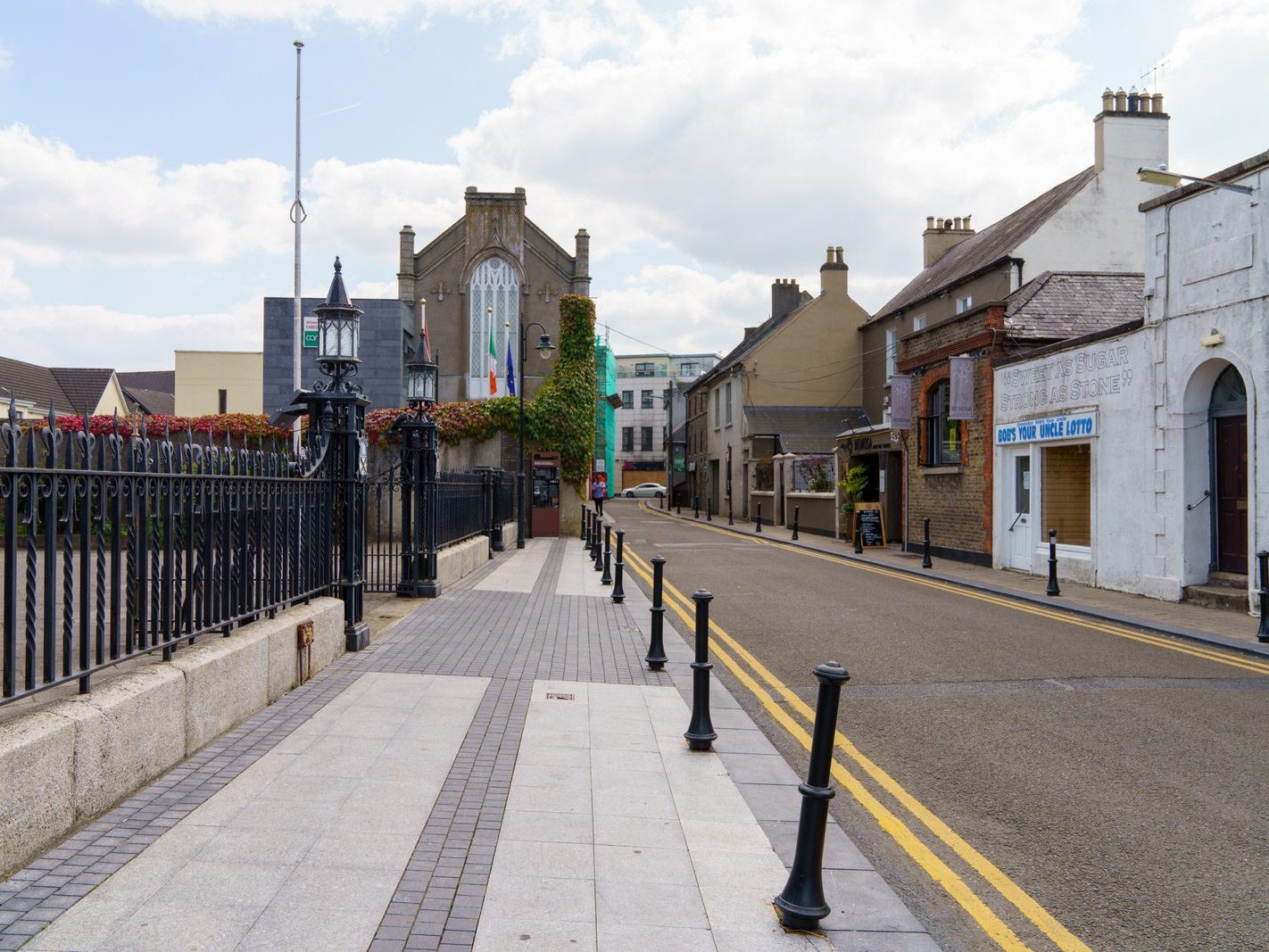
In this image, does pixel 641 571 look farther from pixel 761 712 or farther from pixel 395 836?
pixel 395 836

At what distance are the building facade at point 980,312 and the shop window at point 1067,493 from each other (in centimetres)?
200

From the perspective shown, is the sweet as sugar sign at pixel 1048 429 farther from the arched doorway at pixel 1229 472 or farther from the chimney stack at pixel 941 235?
the chimney stack at pixel 941 235

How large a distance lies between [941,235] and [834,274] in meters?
5.95

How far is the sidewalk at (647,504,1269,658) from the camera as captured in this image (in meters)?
11.8

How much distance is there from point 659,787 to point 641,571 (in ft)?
46.8

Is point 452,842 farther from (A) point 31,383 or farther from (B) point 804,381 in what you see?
(A) point 31,383

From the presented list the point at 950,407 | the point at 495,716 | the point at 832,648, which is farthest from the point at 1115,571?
the point at 495,716

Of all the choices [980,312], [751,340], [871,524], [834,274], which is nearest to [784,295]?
[751,340]

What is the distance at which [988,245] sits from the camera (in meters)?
33.3

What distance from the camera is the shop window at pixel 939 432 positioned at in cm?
2370

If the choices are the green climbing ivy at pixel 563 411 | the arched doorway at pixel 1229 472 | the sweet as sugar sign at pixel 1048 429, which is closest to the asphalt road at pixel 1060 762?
the arched doorway at pixel 1229 472

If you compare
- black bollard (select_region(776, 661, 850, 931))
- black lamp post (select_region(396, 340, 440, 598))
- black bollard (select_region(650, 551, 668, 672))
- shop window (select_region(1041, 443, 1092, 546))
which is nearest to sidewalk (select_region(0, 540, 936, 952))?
black bollard (select_region(776, 661, 850, 931))

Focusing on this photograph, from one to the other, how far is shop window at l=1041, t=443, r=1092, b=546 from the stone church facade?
28.6m

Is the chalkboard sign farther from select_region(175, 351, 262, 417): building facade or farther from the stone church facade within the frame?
select_region(175, 351, 262, 417): building facade
